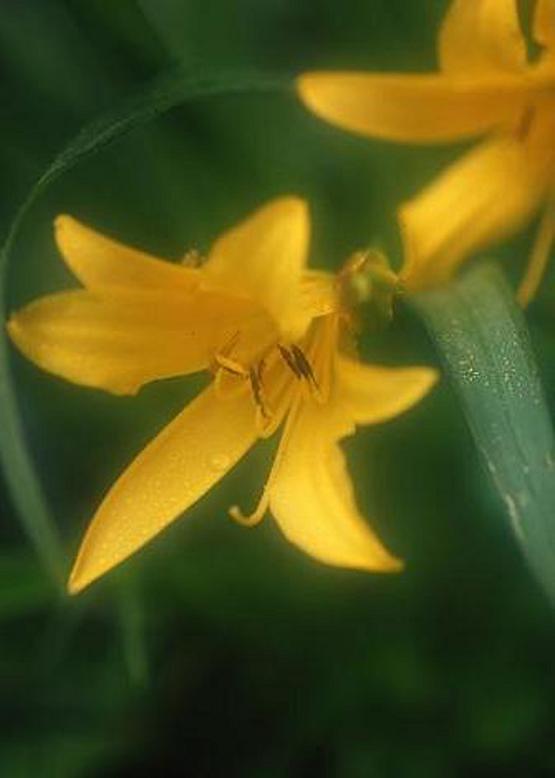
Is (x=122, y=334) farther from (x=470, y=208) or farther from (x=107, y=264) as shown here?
(x=470, y=208)

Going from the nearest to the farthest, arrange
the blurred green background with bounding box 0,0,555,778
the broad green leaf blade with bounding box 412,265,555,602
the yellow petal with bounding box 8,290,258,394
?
the broad green leaf blade with bounding box 412,265,555,602 → the yellow petal with bounding box 8,290,258,394 → the blurred green background with bounding box 0,0,555,778

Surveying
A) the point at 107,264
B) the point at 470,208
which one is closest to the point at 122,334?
the point at 107,264

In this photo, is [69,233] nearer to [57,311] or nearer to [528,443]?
[57,311]

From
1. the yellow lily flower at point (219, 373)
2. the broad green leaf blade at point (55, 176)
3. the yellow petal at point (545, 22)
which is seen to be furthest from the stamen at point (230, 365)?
the yellow petal at point (545, 22)

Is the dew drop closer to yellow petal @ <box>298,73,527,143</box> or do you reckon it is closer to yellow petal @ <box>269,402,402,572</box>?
yellow petal @ <box>269,402,402,572</box>

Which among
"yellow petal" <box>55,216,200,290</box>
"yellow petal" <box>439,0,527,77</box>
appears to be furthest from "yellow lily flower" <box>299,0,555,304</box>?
"yellow petal" <box>55,216,200,290</box>

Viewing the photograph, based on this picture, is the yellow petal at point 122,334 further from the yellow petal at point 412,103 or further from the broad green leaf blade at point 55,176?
the yellow petal at point 412,103

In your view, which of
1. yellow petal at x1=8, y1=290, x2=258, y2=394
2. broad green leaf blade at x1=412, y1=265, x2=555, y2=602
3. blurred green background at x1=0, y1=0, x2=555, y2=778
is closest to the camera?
broad green leaf blade at x1=412, y1=265, x2=555, y2=602
